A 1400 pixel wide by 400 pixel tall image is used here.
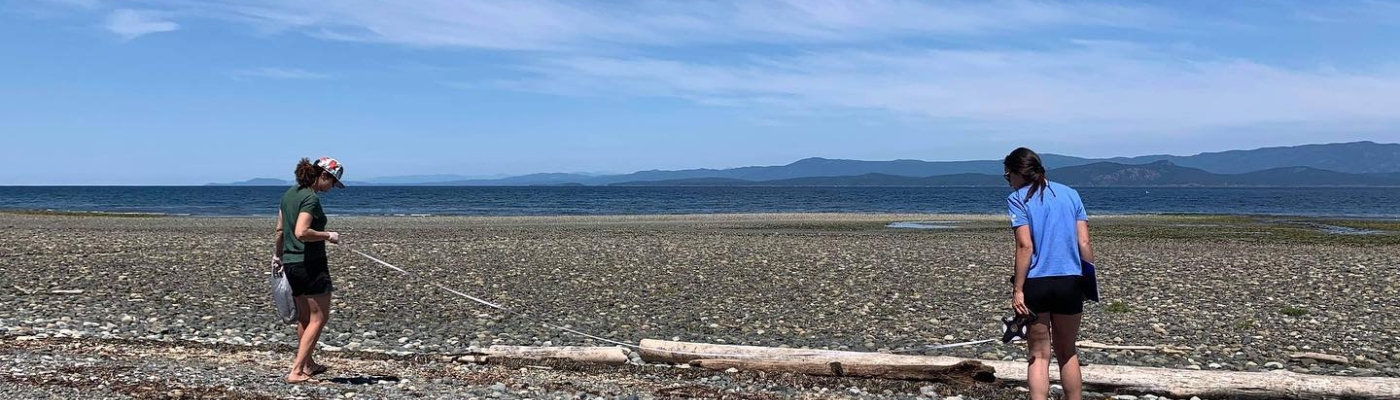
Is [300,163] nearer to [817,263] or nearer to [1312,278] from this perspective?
[817,263]

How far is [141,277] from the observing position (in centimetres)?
1708

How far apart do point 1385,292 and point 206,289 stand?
1856 centimetres

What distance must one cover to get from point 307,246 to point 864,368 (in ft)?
15.1

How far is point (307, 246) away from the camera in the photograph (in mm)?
7812

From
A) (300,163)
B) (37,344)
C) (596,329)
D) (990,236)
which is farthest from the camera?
(990,236)

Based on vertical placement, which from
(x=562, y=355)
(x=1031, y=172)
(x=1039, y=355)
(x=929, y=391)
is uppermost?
(x=1031, y=172)

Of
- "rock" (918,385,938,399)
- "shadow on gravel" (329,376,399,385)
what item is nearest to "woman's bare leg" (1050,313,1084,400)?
"rock" (918,385,938,399)

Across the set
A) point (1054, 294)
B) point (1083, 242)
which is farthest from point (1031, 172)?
point (1054, 294)

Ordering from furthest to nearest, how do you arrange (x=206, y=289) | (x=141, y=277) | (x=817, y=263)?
(x=817, y=263)
(x=141, y=277)
(x=206, y=289)

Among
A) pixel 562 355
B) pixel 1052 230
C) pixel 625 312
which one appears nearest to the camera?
pixel 1052 230

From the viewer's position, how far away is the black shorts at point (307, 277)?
25.7 ft

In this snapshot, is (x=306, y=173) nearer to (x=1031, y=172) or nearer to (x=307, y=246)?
(x=307, y=246)

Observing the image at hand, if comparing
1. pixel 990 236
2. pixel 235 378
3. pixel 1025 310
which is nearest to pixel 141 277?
pixel 235 378

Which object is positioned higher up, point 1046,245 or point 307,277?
point 1046,245
